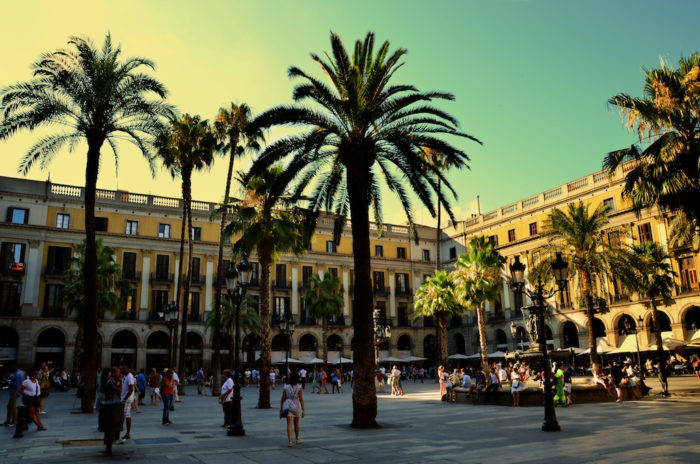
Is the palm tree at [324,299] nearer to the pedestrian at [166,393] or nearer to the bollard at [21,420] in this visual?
the pedestrian at [166,393]

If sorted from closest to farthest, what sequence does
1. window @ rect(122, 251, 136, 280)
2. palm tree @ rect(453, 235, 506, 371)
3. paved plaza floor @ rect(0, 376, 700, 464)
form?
paved plaza floor @ rect(0, 376, 700, 464)
palm tree @ rect(453, 235, 506, 371)
window @ rect(122, 251, 136, 280)

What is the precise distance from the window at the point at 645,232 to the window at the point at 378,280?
2610cm

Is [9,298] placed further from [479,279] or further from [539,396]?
[539,396]

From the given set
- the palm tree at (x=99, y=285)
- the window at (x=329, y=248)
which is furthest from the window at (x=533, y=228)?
the palm tree at (x=99, y=285)

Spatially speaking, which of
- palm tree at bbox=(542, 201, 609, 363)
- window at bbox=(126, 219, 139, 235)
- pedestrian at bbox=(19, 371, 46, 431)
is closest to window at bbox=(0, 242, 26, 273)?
window at bbox=(126, 219, 139, 235)

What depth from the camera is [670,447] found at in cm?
975

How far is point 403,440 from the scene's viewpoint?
1145cm

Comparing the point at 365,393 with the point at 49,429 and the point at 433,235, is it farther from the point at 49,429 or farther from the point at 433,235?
the point at 433,235

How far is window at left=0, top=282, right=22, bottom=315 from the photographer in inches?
1573

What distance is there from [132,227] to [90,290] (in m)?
30.3

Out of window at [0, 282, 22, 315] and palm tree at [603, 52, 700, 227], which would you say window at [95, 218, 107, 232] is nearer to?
window at [0, 282, 22, 315]

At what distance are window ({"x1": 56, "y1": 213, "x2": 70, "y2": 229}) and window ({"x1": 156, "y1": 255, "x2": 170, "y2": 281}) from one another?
7.66 metres

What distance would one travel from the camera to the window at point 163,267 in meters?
46.7

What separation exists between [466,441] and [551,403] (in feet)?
8.86
